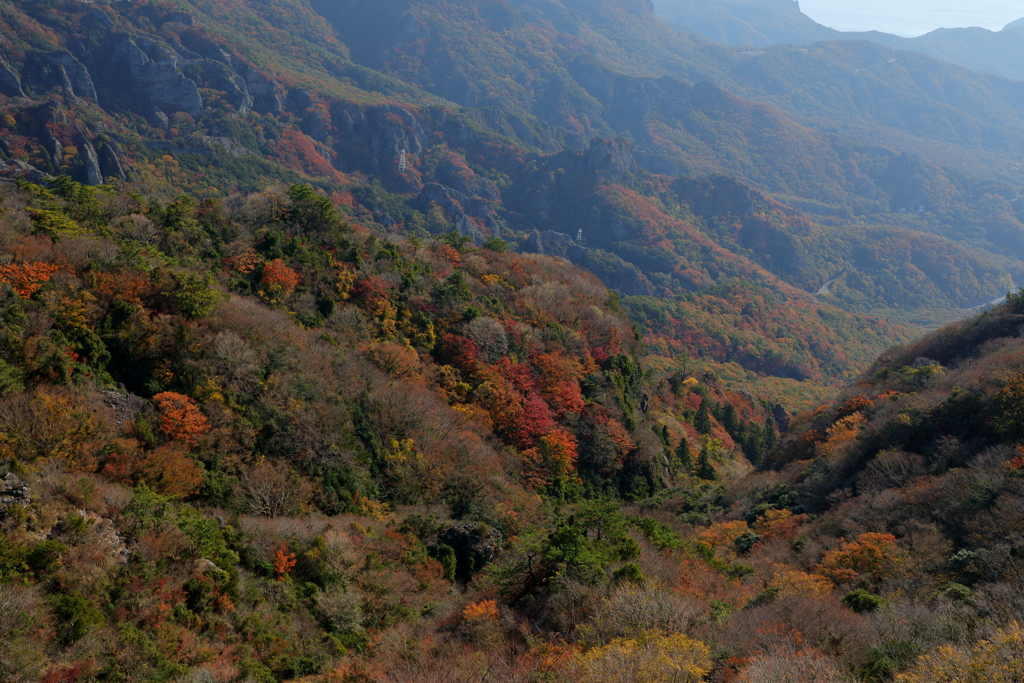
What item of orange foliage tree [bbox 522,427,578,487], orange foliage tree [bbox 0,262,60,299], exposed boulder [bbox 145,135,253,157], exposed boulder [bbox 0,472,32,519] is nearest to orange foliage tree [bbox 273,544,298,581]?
exposed boulder [bbox 0,472,32,519]

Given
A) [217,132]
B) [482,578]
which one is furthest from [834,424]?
[217,132]

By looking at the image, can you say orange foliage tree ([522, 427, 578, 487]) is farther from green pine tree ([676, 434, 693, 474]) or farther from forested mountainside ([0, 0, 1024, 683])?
green pine tree ([676, 434, 693, 474])

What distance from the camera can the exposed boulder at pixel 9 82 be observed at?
144000 millimetres

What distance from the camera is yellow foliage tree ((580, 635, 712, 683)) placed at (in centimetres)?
1627

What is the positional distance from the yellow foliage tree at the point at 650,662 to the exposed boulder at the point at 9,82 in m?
195

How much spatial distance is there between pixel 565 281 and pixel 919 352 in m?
45.8

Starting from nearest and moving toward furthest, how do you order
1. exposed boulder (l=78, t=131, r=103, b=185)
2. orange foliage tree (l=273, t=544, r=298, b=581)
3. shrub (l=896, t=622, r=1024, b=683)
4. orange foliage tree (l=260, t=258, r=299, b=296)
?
shrub (l=896, t=622, r=1024, b=683) < orange foliage tree (l=273, t=544, r=298, b=581) < orange foliage tree (l=260, t=258, r=299, b=296) < exposed boulder (l=78, t=131, r=103, b=185)

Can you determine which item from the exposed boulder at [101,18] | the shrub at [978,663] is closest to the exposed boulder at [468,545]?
the shrub at [978,663]

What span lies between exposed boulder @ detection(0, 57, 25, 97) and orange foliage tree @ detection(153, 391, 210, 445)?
169576 millimetres

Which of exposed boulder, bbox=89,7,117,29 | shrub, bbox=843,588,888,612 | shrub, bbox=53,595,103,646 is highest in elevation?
shrub, bbox=843,588,888,612

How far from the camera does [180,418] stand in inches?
1187

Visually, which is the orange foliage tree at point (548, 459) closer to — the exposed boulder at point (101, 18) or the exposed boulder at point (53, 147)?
the exposed boulder at point (53, 147)

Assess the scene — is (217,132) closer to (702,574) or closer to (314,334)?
(314,334)

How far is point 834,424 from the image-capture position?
59500 mm
